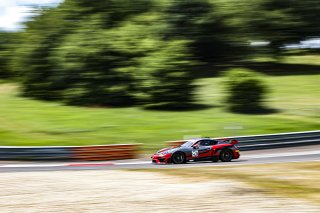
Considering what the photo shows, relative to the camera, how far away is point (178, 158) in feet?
66.2

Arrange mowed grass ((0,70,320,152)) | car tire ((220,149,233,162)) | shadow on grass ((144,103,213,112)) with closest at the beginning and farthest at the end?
car tire ((220,149,233,162)) → mowed grass ((0,70,320,152)) → shadow on grass ((144,103,213,112))

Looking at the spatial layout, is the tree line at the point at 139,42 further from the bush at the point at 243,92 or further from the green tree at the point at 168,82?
the bush at the point at 243,92

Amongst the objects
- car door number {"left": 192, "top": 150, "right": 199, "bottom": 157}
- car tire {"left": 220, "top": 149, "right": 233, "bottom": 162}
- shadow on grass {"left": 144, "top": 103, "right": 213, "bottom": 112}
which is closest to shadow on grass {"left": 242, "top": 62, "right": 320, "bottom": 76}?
shadow on grass {"left": 144, "top": 103, "right": 213, "bottom": 112}

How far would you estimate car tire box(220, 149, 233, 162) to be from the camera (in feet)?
67.5

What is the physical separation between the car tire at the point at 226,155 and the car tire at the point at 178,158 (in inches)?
60.9

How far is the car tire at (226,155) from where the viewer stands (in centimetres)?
2058

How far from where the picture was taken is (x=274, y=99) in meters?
37.1

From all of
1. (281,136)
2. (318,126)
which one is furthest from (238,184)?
(318,126)

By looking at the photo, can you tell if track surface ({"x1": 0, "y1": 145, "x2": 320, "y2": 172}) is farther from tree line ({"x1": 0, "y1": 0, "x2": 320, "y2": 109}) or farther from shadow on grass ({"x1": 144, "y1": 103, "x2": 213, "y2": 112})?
tree line ({"x1": 0, "y1": 0, "x2": 320, "y2": 109})

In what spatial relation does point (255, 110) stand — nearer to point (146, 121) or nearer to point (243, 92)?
point (243, 92)

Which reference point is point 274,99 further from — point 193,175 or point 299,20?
point 193,175

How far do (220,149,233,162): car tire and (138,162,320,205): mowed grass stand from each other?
8.84ft

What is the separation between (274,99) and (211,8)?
45.6ft

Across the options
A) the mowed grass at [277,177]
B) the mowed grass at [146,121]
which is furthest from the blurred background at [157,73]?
the mowed grass at [277,177]
